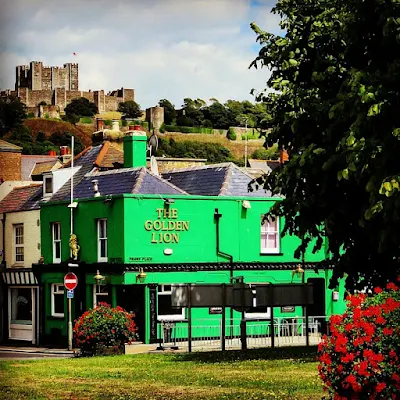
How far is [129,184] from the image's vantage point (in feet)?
142

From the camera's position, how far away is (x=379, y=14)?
69.8 feet

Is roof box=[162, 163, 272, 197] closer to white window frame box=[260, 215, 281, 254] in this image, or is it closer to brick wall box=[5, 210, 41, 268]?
white window frame box=[260, 215, 281, 254]

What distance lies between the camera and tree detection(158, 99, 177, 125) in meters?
194

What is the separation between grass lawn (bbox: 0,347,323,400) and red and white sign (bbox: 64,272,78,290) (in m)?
13.7

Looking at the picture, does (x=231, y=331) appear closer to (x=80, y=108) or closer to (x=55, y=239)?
(x=55, y=239)

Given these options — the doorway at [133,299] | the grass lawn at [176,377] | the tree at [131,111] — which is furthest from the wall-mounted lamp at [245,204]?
the tree at [131,111]

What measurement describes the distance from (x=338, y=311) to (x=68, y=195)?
12.5 m

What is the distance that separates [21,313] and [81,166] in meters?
7.39

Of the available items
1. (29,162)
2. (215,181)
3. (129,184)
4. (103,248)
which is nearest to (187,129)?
(29,162)

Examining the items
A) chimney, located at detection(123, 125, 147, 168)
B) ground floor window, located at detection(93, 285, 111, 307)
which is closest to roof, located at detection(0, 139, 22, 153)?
ground floor window, located at detection(93, 285, 111, 307)

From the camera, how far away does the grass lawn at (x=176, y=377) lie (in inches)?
666

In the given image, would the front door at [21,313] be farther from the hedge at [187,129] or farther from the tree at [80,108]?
the tree at [80,108]

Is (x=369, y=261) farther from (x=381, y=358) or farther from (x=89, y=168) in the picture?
(x=89, y=168)

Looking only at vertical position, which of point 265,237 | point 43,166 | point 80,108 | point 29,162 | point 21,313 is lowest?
point 21,313
